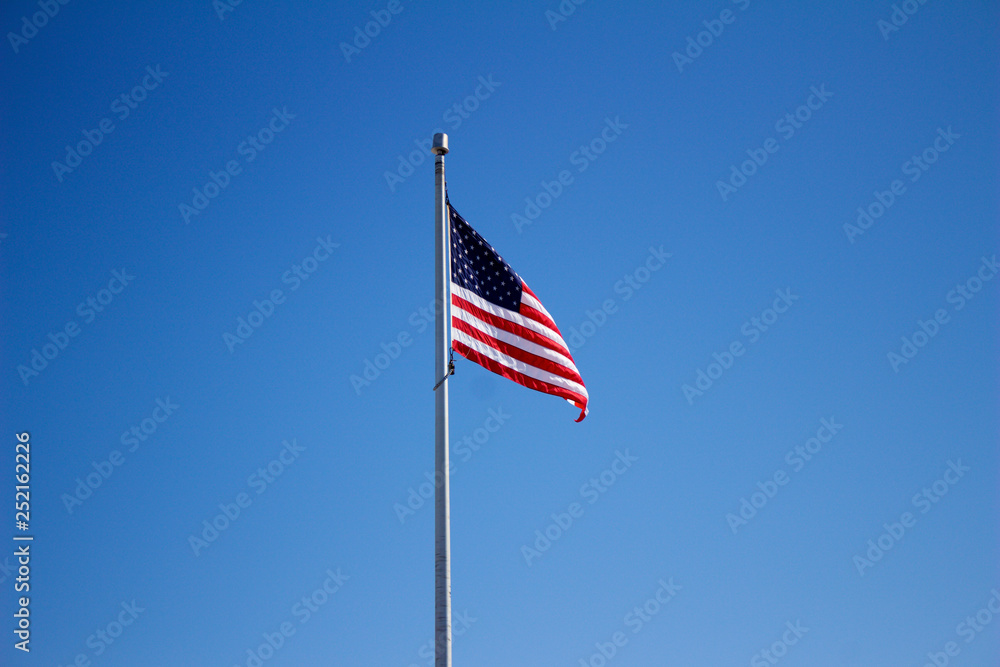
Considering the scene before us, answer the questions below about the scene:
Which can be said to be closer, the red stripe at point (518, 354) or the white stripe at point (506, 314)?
the red stripe at point (518, 354)

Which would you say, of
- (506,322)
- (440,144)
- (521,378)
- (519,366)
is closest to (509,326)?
(506,322)

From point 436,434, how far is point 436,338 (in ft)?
6.19

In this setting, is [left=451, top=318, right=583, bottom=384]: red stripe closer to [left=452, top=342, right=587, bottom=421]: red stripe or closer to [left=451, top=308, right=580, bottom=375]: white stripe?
[left=451, top=308, right=580, bottom=375]: white stripe

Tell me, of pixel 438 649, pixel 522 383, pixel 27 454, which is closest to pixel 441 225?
pixel 522 383

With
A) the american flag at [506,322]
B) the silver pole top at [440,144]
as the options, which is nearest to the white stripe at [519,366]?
the american flag at [506,322]

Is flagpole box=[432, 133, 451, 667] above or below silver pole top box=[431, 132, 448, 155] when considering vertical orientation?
below

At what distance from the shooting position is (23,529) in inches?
1178

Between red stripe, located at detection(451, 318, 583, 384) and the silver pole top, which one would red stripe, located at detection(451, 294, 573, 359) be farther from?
the silver pole top

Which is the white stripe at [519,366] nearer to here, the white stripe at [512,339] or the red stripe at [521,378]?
the red stripe at [521,378]

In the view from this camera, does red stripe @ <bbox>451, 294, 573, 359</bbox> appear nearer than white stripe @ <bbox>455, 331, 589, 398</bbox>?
No

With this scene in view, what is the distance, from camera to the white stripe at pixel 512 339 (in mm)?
23672

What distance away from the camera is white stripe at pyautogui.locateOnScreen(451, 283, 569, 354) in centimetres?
2396

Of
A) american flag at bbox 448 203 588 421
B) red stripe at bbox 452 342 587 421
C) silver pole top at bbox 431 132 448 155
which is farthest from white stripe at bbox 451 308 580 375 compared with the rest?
silver pole top at bbox 431 132 448 155

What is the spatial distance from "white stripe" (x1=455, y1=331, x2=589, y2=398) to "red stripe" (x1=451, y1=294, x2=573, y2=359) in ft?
1.89
